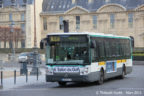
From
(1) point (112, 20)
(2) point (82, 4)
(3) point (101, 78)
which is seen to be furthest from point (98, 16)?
(3) point (101, 78)

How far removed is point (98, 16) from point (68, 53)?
184 feet

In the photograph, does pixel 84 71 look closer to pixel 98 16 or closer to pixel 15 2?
pixel 98 16

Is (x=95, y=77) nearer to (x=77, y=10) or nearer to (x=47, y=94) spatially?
(x=47, y=94)

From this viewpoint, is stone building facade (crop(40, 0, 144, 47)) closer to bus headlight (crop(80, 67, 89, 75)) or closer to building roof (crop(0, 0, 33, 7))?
building roof (crop(0, 0, 33, 7))

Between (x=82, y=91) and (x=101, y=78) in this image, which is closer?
(x=82, y=91)

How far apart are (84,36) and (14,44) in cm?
5834

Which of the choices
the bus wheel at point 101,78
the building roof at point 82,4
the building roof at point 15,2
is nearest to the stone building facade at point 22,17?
the building roof at point 15,2

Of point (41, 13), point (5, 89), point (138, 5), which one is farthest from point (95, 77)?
point (41, 13)

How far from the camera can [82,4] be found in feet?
256

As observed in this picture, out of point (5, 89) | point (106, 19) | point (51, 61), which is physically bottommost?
point (5, 89)

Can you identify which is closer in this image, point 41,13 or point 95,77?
point 95,77

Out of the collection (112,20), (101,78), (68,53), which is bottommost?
(101,78)

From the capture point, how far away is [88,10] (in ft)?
251

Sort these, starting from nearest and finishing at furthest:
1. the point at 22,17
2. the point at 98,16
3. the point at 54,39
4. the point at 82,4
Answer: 1. the point at 54,39
2. the point at 98,16
3. the point at 22,17
4. the point at 82,4
